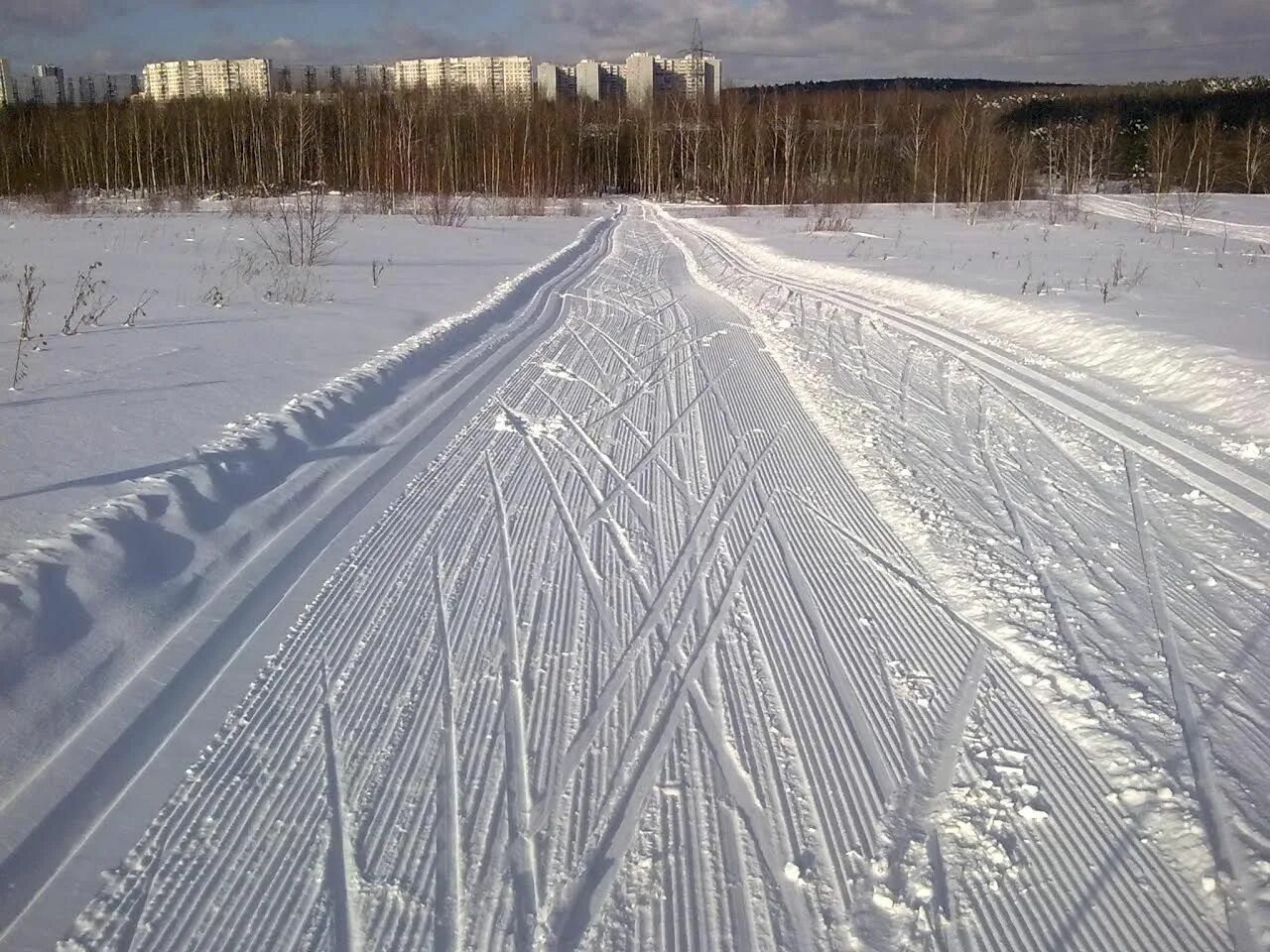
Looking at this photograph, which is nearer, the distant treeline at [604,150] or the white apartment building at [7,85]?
the distant treeline at [604,150]

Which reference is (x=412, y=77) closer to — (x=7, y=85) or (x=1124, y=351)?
(x=7, y=85)

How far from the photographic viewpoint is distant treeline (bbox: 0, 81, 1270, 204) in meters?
55.8

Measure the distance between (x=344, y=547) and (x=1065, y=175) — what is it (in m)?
67.3

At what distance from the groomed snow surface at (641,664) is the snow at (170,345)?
10cm

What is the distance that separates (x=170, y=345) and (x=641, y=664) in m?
7.91

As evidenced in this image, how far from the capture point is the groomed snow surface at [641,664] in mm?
2766

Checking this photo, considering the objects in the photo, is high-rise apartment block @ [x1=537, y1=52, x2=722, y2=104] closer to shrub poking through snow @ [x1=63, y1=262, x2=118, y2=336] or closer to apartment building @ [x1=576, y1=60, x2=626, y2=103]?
apartment building @ [x1=576, y1=60, x2=626, y2=103]

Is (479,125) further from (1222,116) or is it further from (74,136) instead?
(1222,116)

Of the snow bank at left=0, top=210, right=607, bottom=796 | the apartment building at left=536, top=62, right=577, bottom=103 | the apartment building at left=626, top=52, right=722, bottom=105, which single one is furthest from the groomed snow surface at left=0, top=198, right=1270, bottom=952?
the apartment building at left=536, top=62, right=577, bottom=103

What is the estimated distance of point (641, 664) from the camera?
4008 mm

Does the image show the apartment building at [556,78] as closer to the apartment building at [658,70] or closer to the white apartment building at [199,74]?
the apartment building at [658,70]

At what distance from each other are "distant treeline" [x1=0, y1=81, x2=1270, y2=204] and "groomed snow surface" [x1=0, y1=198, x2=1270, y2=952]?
158 ft

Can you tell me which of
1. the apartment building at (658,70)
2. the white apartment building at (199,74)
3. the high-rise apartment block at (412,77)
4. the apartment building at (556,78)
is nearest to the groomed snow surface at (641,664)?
the high-rise apartment block at (412,77)

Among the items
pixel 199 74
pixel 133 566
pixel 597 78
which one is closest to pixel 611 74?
pixel 597 78
